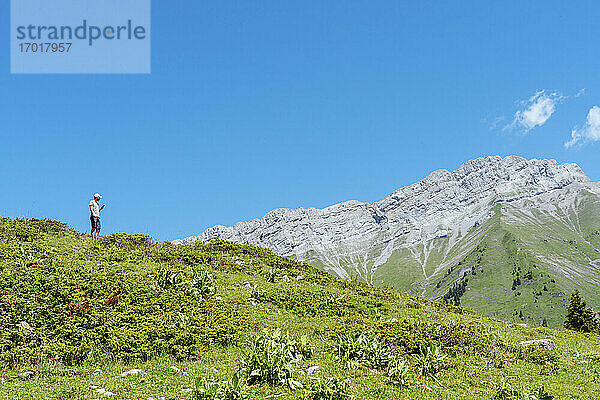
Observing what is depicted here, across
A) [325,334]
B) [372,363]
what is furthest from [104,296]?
[372,363]

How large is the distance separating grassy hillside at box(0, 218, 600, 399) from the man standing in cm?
412

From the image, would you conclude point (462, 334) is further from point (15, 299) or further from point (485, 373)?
point (15, 299)

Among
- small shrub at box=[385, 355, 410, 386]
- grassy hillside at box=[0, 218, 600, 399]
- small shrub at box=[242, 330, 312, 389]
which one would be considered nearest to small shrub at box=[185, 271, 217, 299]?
grassy hillside at box=[0, 218, 600, 399]

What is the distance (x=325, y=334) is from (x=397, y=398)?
7445 mm

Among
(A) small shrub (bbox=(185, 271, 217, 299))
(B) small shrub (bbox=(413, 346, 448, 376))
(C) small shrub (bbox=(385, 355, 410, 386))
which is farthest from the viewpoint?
(A) small shrub (bbox=(185, 271, 217, 299))

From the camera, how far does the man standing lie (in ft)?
99.3

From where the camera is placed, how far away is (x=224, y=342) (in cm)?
1736

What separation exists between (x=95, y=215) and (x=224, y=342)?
18769mm

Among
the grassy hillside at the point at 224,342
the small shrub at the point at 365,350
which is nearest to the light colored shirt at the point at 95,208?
the grassy hillside at the point at 224,342

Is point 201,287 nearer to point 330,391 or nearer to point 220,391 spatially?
point 220,391

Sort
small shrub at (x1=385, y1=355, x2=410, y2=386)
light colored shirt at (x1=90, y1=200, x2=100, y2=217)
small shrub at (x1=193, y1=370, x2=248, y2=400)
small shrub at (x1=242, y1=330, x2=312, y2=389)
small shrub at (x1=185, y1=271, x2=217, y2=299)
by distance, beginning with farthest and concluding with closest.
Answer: light colored shirt at (x1=90, y1=200, x2=100, y2=217) < small shrub at (x1=185, y1=271, x2=217, y2=299) < small shrub at (x1=385, y1=355, x2=410, y2=386) < small shrub at (x1=242, y1=330, x2=312, y2=389) < small shrub at (x1=193, y1=370, x2=248, y2=400)

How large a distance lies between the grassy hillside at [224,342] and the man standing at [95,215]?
13.5 ft

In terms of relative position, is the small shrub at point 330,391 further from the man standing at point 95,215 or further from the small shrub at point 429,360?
the man standing at point 95,215

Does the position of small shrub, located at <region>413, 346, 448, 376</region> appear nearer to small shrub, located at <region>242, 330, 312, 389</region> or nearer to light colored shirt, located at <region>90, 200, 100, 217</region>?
small shrub, located at <region>242, 330, 312, 389</region>
